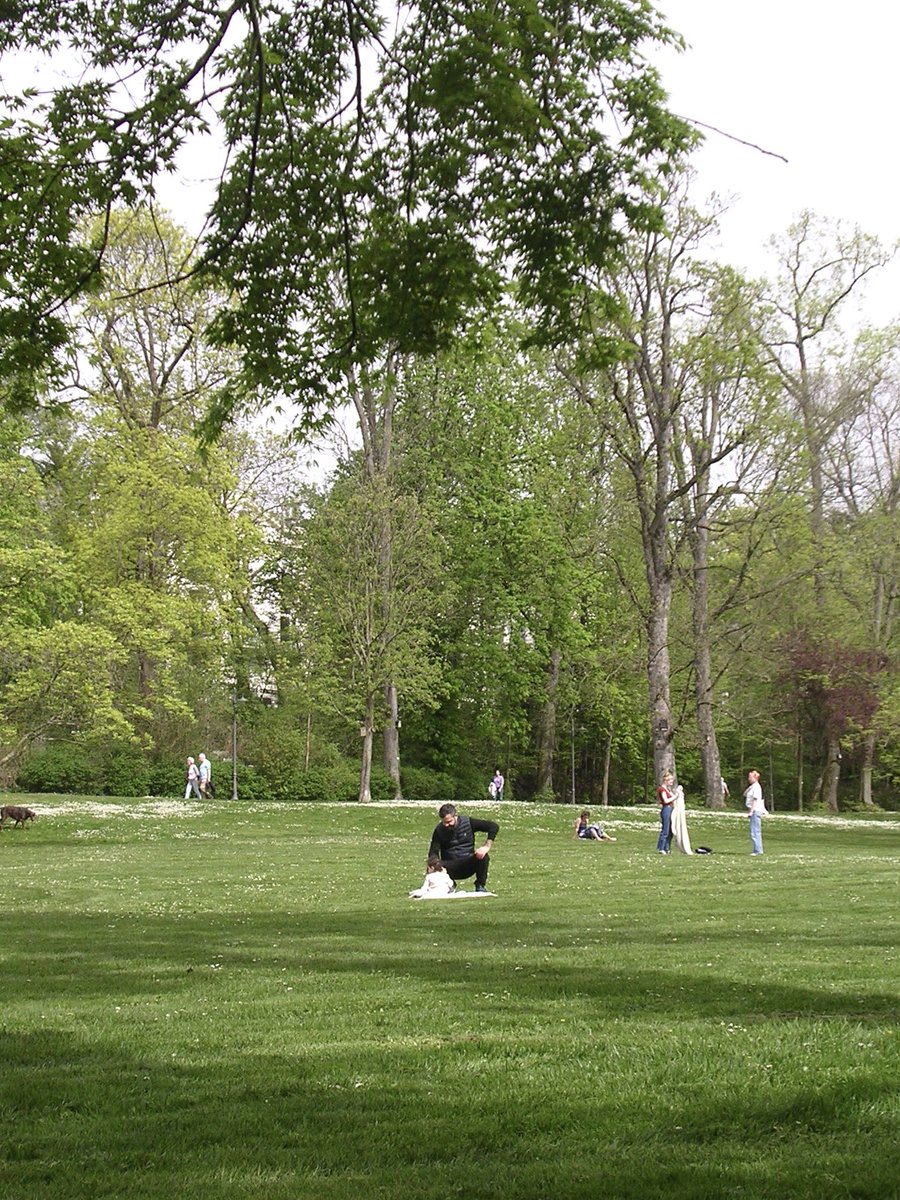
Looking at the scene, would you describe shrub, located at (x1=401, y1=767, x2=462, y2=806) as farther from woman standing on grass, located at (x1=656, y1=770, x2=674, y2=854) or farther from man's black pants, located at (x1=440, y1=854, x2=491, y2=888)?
man's black pants, located at (x1=440, y1=854, x2=491, y2=888)

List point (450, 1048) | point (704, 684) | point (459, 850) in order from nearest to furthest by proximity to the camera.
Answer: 1. point (450, 1048)
2. point (459, 850)
3. point (704, 684)

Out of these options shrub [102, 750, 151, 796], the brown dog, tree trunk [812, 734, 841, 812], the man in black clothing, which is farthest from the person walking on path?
the man in black clothing

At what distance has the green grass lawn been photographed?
512 centimetres

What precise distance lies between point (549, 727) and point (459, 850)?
143 ft

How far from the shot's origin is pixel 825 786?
6297 cm

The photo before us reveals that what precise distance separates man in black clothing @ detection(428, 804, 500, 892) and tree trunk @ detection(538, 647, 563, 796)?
137 ft

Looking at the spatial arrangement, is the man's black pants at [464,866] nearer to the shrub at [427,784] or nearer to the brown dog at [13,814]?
the brown dog at [13,814]

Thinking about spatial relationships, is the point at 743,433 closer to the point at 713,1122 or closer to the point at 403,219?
the point at 403,219

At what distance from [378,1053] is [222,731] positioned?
50694 millimetres

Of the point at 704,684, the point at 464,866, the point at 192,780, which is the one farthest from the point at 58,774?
the point at 464,866

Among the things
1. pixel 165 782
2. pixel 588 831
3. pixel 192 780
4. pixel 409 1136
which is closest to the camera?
pixel 409 1136

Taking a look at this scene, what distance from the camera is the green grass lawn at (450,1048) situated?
16.8 ft

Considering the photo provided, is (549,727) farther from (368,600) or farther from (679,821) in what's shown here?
(679,821)

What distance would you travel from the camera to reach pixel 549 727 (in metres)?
61.4
